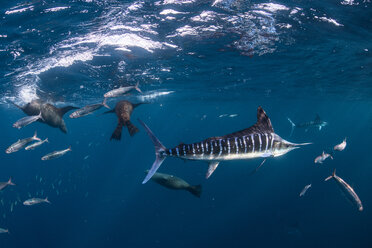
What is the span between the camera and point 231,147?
123 inches

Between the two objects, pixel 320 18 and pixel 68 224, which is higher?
pixel 320 18

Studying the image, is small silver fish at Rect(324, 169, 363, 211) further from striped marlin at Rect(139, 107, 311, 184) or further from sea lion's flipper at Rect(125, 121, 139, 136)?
sea lion's flipper at Rect(125, 121, 139, 136)

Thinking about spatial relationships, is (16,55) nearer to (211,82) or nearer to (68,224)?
(211,82)

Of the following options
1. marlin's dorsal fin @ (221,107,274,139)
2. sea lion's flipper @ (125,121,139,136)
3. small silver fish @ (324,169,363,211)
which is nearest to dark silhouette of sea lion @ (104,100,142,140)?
sea lion's flipper @ (125,121,139,136)

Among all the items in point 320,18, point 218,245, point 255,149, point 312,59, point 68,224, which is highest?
point 320,18

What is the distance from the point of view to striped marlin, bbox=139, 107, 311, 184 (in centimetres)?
312

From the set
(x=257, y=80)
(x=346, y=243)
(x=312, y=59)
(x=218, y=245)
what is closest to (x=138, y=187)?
(x=218, y=245)

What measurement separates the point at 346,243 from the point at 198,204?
59.4ft

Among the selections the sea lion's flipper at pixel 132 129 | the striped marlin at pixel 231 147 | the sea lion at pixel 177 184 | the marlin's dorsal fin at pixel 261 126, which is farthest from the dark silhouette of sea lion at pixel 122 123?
the marlin's dorsal fin at pixel 261 126

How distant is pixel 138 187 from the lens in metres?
39.0

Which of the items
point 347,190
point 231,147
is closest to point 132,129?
point 231,147

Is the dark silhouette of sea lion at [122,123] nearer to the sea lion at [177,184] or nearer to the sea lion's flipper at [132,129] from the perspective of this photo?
the sea lion's flipper at [132,129]

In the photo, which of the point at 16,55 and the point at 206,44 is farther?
the point at 206,44

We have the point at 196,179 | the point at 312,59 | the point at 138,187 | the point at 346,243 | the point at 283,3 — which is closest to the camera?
the point at 283,3
